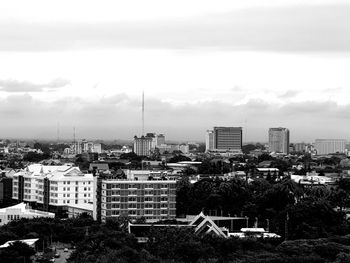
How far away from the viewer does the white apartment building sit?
59.3 m

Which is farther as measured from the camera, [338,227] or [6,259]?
[338,227]

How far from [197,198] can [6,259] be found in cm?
2446

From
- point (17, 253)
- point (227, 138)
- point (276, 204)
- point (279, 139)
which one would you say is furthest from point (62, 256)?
point (279, 139)

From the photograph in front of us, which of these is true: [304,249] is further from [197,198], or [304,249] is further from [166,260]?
[197,198]

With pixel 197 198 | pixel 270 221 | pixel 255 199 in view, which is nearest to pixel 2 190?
pixel 197 198

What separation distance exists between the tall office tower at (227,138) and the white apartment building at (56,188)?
12325cm

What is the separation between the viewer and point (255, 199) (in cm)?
5384

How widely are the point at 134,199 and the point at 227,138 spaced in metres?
138

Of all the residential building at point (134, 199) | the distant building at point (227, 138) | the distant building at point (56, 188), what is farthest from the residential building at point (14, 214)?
the distant building at point (227, 138)

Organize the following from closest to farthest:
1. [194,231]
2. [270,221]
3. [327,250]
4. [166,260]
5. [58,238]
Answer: [166,260], [327,250], [194,231], [58,238], [270,221]

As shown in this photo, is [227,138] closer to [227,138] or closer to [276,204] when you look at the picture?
[227,138]

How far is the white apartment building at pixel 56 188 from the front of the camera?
59.3 m

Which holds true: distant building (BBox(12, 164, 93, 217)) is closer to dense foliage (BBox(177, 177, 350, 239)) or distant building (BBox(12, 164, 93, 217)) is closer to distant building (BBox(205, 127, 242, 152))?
dense foliage (BBox(177, 177, 350, 239))

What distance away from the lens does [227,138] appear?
187750 millimetres
